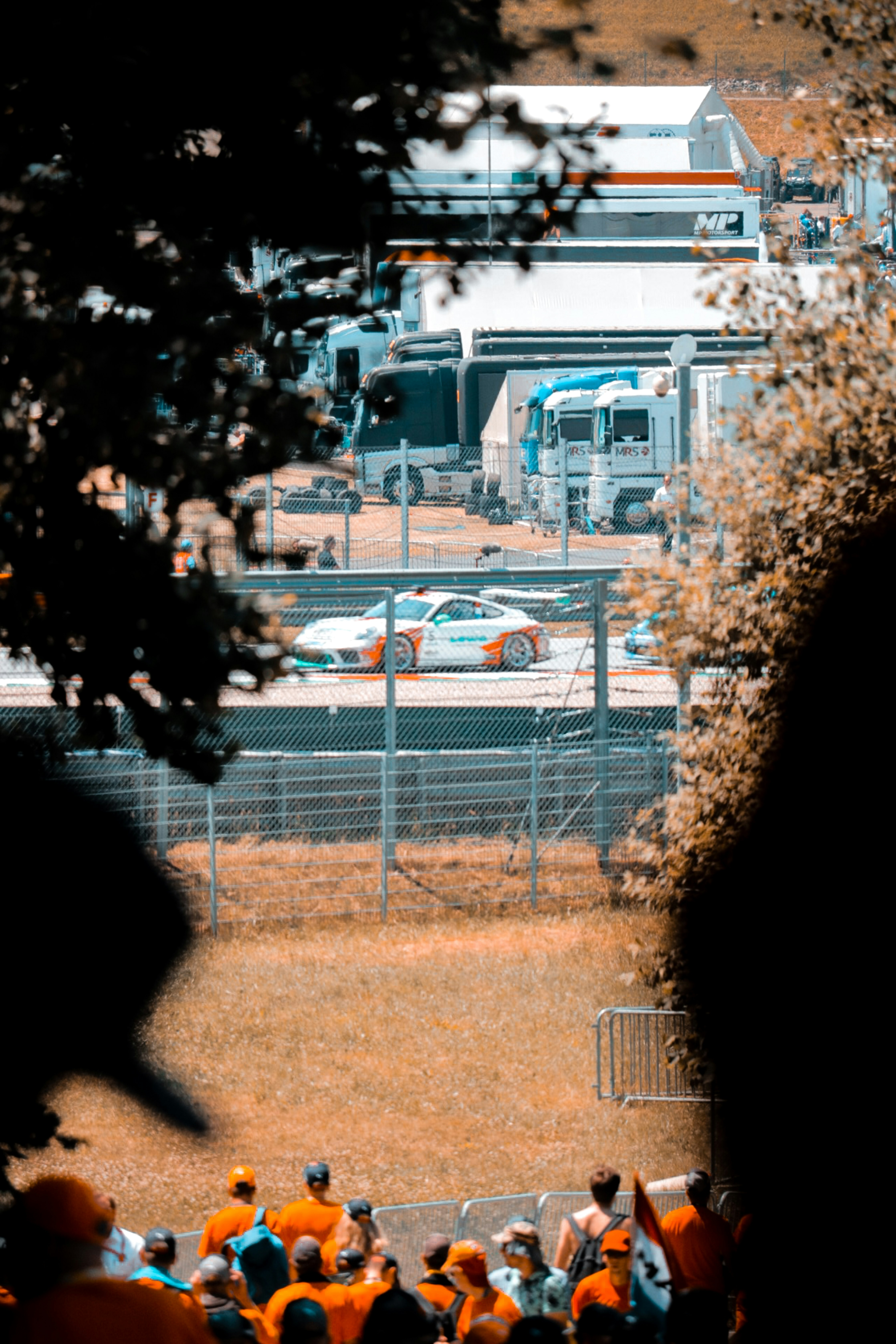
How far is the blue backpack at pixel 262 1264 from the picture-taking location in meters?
5.22

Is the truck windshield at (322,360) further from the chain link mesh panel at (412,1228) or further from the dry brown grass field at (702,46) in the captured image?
the chain link mesh panel at (412,1228)

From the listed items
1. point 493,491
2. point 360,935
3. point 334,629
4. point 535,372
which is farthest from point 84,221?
point 535,372

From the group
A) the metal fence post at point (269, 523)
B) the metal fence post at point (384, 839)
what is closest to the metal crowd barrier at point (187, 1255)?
the metal fence post at point (269, 523)

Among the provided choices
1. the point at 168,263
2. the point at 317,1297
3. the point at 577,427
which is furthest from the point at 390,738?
the point at 577,427

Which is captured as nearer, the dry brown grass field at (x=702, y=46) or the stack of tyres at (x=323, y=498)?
the stack of tyres at (x=323, y=498)

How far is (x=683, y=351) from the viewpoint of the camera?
10992 millimetres

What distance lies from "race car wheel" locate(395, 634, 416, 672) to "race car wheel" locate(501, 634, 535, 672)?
979 mm

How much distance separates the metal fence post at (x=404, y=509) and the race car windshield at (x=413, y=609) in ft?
2.29

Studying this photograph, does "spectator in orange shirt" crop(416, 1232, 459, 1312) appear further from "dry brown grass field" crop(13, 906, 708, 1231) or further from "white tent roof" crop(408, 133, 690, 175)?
"white tent roof" crop(408, 133, 690, 175)

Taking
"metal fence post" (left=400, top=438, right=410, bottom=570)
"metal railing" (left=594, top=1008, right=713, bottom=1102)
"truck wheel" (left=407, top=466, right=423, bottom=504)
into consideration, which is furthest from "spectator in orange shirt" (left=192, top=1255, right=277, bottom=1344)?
"truck wheel" (left=407, top=466, right=423, bottom=504)

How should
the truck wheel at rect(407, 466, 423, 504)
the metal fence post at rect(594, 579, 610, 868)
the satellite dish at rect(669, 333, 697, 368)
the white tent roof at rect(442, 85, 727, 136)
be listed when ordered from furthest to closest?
1. the white tent roof at rect(442, 85, 727, 136)
2. the truck wheel at rect(407, 466, 423, 504)
3. the metal fence post at rect(594, 579, 610, 868)
4. the satellite dish at rect(669, 333, 697, 368)

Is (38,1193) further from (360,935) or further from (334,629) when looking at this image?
(334,629)

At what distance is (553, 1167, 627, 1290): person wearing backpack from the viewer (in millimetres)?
5523

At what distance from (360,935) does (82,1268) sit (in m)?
9.23
